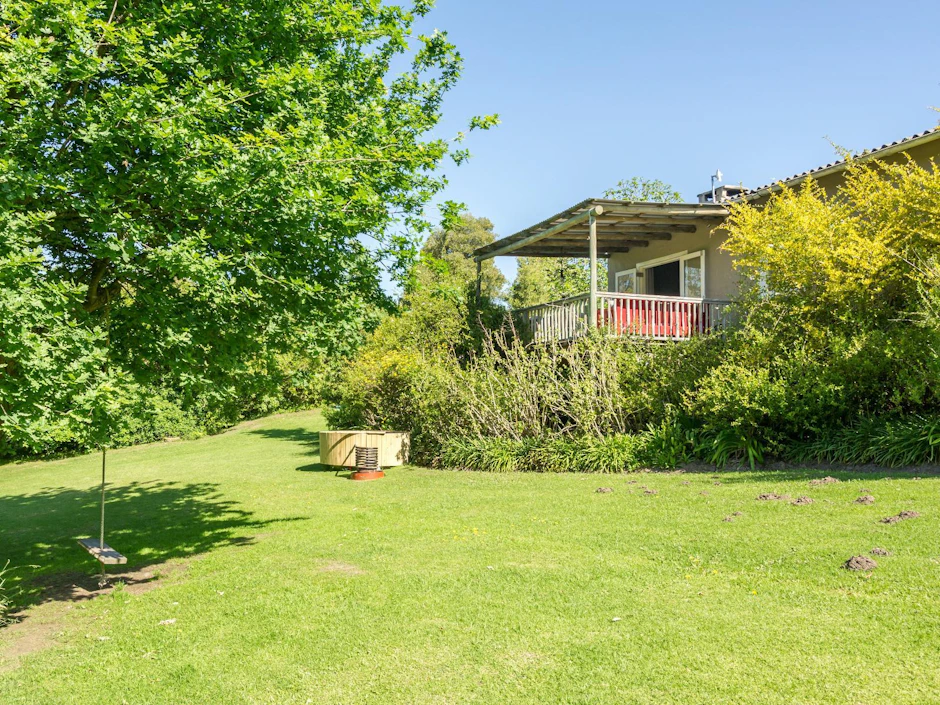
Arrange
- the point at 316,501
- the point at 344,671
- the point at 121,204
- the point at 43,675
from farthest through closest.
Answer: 1. the point at 316,501
2. the point at 121,204
3. the point at 43,675
4. the point at 344,671

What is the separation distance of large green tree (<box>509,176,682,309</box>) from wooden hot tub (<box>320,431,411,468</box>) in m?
12.7

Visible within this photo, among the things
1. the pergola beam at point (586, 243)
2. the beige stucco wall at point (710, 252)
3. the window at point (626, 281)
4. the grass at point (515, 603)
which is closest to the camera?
the grass at point (515, 603)

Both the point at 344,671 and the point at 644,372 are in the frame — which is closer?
the point at 344,671

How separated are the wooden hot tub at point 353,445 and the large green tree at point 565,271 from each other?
12.7m

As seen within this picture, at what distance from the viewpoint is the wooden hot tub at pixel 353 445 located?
1473 centimetres

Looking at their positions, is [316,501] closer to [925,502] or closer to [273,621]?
[273,621]

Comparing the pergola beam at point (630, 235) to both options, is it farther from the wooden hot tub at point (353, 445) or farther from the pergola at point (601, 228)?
the wooden hot tub at point (353, 445)

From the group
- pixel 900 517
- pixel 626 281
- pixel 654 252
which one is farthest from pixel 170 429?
pixel 900 517

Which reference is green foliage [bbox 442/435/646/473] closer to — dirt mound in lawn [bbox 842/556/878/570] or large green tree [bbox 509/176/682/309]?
dirt mound in lawn [bbox 842/556/878/570]

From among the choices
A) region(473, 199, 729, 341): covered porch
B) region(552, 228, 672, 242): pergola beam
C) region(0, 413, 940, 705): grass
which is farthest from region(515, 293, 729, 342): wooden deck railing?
region(0, 413, 940, 705): grass

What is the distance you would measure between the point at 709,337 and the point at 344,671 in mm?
10118

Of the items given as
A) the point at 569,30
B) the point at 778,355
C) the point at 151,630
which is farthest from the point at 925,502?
the point at 569,30

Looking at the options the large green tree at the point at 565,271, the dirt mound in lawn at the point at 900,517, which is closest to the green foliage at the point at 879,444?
the dirt mound in lawn at the point at 900,517

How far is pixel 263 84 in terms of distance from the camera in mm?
6371
